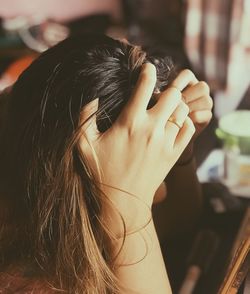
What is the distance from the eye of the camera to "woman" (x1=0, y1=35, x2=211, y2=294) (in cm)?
79

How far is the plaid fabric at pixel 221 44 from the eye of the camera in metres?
2.34

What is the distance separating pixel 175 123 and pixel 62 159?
0.21 m

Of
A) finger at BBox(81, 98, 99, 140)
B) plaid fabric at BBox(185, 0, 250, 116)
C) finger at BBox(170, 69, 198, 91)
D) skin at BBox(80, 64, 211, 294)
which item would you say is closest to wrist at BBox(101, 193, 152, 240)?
skin at BBox(80, 64, 211, 294)

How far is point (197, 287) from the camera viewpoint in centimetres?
102

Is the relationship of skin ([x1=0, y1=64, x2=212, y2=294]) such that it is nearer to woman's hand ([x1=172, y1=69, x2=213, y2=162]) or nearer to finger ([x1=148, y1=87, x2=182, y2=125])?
finger ([x1=148, y1=87, x2=182, y2=125])

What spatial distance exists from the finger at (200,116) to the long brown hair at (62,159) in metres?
0.14

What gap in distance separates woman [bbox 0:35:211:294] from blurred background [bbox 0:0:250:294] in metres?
0.26

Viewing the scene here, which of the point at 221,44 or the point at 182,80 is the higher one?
the point at 182,80

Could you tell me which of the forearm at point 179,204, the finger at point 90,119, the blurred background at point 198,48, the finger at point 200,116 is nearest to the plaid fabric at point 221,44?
the blurred background at point 198,48

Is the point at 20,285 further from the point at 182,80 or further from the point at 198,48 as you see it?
the point at 198,48

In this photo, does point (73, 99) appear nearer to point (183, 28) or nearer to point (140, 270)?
point (140, 270)

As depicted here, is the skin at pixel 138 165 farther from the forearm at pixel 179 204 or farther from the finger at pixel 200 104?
the forearm at pixel 179 204

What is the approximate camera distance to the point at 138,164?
80cm

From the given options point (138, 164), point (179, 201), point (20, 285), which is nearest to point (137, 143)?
point (138, 164)
